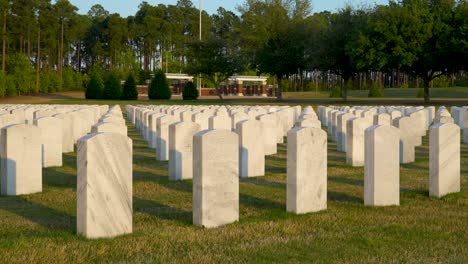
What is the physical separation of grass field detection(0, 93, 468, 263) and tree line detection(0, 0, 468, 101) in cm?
3963

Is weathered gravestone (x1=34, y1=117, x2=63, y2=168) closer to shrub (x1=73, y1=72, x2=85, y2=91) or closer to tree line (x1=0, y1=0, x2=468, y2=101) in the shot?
tree line (x1=0, y1=0, x2=468, y2=101)

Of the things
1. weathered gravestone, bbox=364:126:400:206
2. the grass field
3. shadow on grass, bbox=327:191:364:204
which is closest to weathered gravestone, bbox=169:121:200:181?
the grass field

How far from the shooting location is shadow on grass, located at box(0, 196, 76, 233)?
7.39 meters

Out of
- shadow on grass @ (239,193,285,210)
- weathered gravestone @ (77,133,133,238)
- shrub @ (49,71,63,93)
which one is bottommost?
shadow on grass @ (239,193,285,210)

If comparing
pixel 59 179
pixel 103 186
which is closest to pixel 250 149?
pixel 59 179

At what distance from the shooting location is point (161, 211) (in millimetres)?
8219

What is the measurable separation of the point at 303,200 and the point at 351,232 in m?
1.03

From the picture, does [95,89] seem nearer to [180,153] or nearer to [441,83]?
[441,83]

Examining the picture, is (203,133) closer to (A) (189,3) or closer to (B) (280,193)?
(B) (280,193)

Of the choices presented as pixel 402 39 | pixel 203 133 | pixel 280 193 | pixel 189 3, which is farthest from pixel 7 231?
pixel 189 3

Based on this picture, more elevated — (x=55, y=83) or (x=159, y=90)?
(x=55, y=83)

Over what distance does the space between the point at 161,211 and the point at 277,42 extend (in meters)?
54.5

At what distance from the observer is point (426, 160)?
13.4m

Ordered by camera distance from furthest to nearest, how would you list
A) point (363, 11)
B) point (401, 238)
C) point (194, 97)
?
point (194, 97)
point (363, 11)
point (401, 238)
